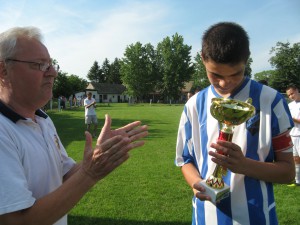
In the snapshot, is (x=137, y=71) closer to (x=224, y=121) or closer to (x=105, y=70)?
(x=105, y=70)

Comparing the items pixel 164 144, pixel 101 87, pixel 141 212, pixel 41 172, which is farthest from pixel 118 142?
pixel 101 87

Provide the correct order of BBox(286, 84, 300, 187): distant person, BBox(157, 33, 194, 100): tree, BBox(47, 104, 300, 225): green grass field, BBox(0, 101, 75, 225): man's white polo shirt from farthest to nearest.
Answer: BBox(157, 33, 194, 100): tree < BBox(286, 84, 300, 187): distant person < BBox(47, 104, 300, 225): green grass field < BBox(0, 101, 75, 225): man's white polo shirt

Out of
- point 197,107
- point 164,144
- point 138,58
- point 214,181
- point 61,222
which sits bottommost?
point 164,144

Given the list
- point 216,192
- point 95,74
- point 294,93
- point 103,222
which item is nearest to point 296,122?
point 294,93

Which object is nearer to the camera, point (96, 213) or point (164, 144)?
point (96, 213)

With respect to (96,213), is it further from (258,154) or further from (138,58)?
(138,58)

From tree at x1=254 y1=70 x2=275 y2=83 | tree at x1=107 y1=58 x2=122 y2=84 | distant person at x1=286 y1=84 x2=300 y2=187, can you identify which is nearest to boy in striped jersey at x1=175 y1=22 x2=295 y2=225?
distant person at x1=286 y1=84 x2=300 y2=187

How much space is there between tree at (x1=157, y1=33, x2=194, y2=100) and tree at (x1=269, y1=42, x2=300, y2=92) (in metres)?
20.1

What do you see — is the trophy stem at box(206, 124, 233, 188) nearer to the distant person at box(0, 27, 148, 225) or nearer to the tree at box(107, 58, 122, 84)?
the distant person at box(0, 27, 148, 225)

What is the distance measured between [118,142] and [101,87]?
100393mm

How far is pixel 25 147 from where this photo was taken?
177 cm

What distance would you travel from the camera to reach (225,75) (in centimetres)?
193

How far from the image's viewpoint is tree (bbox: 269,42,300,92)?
203ft

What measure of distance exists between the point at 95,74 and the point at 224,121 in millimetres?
122846
